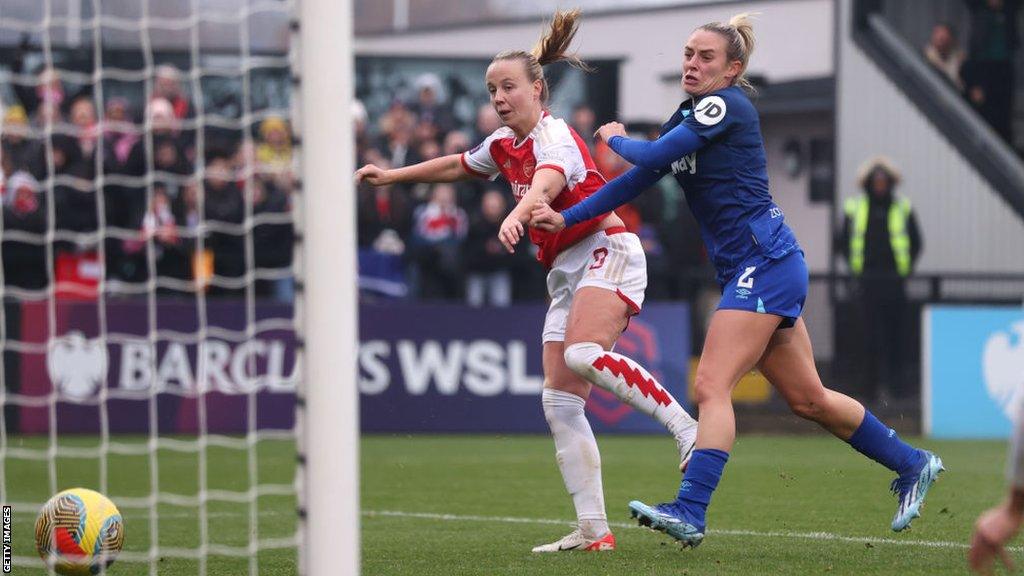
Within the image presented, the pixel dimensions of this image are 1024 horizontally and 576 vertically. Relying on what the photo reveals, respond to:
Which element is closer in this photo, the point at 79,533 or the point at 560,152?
the point at 79,533

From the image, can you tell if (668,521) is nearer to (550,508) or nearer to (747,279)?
(747,279)

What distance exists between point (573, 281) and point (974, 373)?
9.16m

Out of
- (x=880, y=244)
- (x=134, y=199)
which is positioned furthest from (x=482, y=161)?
(x=880, y=244)

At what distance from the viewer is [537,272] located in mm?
16219

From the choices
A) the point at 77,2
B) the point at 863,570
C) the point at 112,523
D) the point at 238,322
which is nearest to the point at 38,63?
the point at 77,2

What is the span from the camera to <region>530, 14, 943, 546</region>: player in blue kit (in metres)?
6.42

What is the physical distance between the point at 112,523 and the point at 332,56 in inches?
103

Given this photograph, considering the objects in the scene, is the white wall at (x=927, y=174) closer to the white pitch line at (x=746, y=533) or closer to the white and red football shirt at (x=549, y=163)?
the white pitch line at (x=746, y=533)

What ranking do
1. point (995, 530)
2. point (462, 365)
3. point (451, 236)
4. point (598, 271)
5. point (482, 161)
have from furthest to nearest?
point (451, 236) < point (462, 365) < point (482, 161) < point (598, 271) < point (995, 530)

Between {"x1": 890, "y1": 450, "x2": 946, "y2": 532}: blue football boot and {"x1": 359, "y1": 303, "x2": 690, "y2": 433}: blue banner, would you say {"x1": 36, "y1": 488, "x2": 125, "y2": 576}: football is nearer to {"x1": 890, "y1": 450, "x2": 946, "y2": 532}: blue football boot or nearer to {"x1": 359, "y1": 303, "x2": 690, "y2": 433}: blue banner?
{"x1": 890, "y1": 450, "x2": 946, "y2": 532}: blue football boot

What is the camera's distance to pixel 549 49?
7.18 meters

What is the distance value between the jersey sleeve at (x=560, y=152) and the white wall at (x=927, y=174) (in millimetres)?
12726

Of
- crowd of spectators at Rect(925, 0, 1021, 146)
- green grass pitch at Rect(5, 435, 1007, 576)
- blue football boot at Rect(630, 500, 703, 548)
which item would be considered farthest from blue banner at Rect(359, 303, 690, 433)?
blue football boot at Rect(630, 500, 703, 548)

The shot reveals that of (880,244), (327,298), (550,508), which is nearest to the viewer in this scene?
(327,298)
